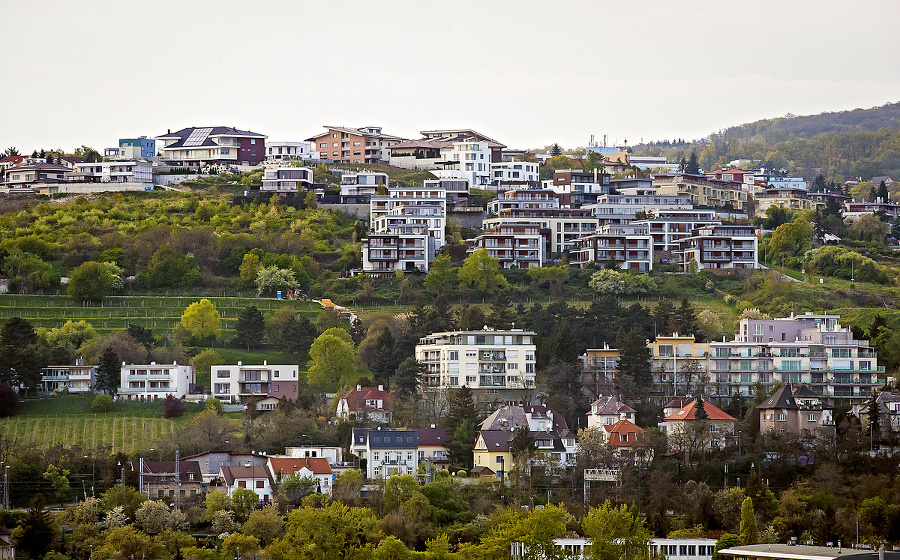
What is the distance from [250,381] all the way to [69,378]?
10232mm

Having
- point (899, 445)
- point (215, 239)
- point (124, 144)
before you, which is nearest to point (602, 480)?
point (899, 445)

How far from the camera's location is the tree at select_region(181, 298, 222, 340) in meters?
92.1

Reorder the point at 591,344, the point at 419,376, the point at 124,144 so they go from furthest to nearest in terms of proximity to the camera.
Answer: the point at 124,144, the point at 591,344, the point at 419,376

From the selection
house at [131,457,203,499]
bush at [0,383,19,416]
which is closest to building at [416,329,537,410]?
house at [131,457,203,499]

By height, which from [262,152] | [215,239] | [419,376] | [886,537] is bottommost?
[886,537]

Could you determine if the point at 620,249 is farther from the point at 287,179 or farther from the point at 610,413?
the point at 610,413

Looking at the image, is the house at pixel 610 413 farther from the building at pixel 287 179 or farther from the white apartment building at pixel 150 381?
the building at pixel 287 179

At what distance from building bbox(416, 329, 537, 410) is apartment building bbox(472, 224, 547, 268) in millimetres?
23667

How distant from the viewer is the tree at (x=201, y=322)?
9212 centimetres

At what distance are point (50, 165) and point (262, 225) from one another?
105ft

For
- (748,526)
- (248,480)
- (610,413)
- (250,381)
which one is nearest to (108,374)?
(250,381)

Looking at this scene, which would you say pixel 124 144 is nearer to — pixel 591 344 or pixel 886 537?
pixel 591 344

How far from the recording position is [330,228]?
116m

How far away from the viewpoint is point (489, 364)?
3332 inches
